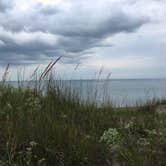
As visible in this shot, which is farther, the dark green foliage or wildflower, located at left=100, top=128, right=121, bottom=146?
wildflower, located at left=100, top=128, right=121, bottom=146

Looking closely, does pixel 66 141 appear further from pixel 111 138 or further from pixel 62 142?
pixel 111 138

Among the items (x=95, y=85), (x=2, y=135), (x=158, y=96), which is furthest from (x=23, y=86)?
(x=158, y=96)

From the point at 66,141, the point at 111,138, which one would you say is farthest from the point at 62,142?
the point at 111,138

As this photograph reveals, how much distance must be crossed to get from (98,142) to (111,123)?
1.40 meters

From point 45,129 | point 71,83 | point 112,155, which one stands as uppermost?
point 71,83

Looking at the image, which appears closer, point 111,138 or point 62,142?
point 62,142

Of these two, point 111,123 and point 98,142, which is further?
point 111,123

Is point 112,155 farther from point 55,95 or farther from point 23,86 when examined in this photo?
point 23,86

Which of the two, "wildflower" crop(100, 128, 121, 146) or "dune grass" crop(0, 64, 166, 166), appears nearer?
"dune grass" crop(0, 64, 166, 166)

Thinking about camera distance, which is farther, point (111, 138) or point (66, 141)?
point (111, 138)

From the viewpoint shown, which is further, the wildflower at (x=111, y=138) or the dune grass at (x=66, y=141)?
the wildflower at (x=111, y=138)

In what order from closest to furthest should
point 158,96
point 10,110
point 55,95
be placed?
point 10,110 < point 55,95 < point 158,96

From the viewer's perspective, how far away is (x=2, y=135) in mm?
4863

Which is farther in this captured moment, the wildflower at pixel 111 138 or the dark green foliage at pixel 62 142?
the wildflower at pixel 111 138
